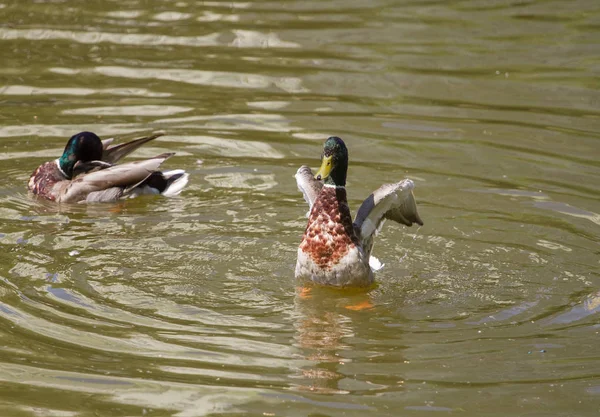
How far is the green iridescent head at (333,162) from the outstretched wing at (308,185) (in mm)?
415

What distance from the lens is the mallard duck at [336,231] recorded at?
7.48 metres

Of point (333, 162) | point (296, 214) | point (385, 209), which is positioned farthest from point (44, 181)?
point (385, 209)

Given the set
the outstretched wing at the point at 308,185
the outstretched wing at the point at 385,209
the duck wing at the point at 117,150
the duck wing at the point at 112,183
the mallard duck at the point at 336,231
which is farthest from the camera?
the duck wing at the point at 117,150

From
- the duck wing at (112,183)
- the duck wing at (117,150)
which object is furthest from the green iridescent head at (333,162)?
the duck wing at (117,150)

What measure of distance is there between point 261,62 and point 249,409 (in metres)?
8.19

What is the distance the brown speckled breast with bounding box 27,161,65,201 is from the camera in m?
9.65

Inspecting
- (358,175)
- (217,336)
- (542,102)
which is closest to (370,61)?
(542,102)

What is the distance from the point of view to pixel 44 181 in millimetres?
9680

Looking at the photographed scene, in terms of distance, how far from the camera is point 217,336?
640 centimetres

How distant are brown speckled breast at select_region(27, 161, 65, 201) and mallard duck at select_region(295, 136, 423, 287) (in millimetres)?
3014

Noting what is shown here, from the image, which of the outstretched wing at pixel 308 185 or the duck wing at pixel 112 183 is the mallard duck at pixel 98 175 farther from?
the outstretched wing at pixel 308 185

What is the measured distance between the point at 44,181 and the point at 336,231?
11.1 ft

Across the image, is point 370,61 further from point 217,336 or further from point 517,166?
point 217,336

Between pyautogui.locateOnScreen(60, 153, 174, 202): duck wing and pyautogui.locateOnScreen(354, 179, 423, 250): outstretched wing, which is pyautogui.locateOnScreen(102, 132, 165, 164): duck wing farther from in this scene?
pyautogui.locateOnScreen(354, 179, 423, 250): outstretched wing
